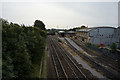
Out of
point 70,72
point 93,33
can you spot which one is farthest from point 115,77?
point 93,33

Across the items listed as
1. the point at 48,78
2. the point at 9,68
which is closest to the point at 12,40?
the point at 9,68

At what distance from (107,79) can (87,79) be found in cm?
192

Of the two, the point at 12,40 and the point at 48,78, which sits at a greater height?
the point at 12,40

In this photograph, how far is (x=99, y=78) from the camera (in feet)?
29.8

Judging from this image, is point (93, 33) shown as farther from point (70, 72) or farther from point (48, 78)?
point (48, 78)

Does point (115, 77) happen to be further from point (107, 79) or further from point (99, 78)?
point (99, 78)

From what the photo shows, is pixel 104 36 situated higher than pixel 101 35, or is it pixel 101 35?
pixel 101 35

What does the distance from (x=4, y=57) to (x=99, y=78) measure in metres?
8.09

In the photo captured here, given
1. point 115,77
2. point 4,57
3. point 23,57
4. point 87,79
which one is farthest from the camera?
point 115,77

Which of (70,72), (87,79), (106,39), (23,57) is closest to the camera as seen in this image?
(23,57)

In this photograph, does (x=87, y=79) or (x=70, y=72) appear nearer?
(x=87, y=79)

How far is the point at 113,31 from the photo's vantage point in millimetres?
29078

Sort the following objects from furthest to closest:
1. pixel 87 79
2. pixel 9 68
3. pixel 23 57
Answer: pixel 87 79 → pixel 23 57 → pixel 9 68

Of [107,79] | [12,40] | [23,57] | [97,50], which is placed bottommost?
[107,79]
